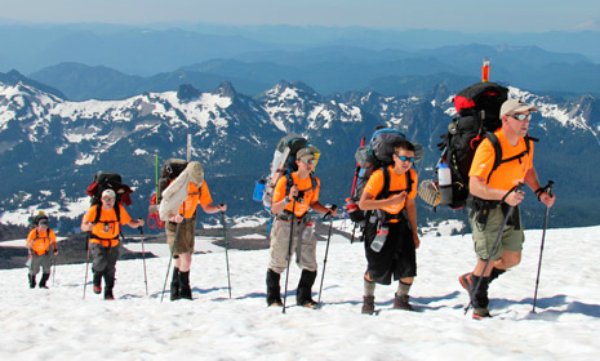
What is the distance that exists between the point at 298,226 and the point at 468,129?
3.84 meters

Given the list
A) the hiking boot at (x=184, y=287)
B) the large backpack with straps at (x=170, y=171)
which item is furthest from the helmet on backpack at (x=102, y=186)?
the hiking boot at (x=184, y=287)

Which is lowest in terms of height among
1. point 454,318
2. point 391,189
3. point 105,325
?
point 105,325

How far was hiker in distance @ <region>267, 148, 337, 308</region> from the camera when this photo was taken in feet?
32.4

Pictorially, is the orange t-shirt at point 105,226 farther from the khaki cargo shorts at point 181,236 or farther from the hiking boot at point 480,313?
the hiking boot at point 480,313

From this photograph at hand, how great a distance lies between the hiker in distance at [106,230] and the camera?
45.7 ft

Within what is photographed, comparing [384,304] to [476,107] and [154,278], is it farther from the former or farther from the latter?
[154,278]

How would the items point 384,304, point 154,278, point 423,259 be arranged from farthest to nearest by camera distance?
1. point 154,278
2. point 423,259
3. point 384,304

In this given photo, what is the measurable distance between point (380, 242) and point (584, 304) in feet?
13.2

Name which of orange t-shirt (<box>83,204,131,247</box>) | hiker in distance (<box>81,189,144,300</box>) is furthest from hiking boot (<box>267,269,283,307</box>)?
orange t-shirt (<box>83,204,131,247</box>)

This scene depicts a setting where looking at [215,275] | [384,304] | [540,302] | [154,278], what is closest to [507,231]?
[540,302]

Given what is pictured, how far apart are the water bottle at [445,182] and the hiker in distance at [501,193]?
373 millimetres

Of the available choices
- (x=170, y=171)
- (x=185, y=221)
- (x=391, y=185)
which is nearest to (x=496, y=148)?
(x=391, y=185)

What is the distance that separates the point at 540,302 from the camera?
378 inches

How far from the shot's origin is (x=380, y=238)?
28.6 ft
